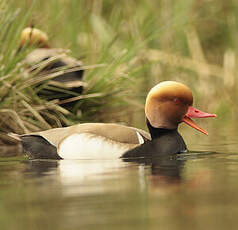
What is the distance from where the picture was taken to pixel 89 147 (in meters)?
6.32

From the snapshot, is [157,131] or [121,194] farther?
[157,131]

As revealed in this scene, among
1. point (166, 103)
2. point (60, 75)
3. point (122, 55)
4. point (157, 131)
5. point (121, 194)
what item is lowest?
point (121, 194)

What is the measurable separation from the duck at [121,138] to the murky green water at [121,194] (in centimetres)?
19

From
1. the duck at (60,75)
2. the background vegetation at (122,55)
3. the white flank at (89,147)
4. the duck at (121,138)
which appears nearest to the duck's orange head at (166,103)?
the duck at (121,138)

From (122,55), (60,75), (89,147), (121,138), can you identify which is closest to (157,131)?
(121,138)

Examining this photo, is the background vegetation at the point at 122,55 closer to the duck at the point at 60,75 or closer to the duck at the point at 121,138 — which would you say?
the duck at the point at 60,75

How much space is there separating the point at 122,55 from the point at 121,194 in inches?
203

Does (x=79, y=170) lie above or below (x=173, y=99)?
below

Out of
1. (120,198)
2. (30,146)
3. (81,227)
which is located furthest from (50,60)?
(81,227)

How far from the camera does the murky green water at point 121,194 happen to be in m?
3.34

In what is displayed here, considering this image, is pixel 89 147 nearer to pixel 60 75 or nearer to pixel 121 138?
pixel 121 138

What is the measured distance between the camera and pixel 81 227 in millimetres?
3229

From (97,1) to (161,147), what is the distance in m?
7.23

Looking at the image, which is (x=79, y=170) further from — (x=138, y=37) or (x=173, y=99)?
(x=138, y=37)
